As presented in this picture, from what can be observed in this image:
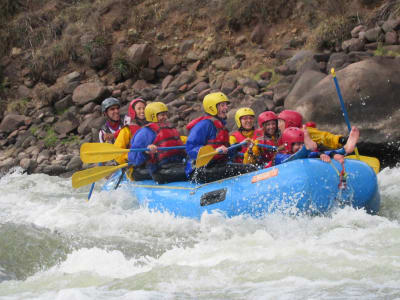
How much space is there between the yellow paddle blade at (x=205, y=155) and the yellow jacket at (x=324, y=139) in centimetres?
106

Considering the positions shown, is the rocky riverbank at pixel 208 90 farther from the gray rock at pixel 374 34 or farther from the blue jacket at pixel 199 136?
the blue jacket at pixel 199 136

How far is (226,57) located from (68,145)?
4015 mm

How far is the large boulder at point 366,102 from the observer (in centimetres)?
863

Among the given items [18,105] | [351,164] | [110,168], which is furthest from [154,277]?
[18,105]

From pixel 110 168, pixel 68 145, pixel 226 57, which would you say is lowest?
pixel 68 145

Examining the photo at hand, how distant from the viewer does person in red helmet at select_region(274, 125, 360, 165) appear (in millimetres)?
5703

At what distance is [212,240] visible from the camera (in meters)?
5.82

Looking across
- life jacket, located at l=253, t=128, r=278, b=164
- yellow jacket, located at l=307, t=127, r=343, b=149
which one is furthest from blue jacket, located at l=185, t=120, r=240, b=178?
yellow jacket, located at l=307, t=127, r=343, b=149

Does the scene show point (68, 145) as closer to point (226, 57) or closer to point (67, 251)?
point (226, 57)

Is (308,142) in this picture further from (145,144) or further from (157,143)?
(145,144)

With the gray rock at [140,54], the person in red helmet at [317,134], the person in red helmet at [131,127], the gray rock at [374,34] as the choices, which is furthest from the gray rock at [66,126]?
the person in red helmet at [317,134]

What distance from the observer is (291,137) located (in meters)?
6.20

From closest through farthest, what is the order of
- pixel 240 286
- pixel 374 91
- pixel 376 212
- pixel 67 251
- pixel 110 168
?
pixel 240 286
pixel 67 251
pixel 376 212
pixel 110 168
pixel 374 91

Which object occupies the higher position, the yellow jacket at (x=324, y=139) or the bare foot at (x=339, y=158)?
the bare foot at (x=339, y=158)
